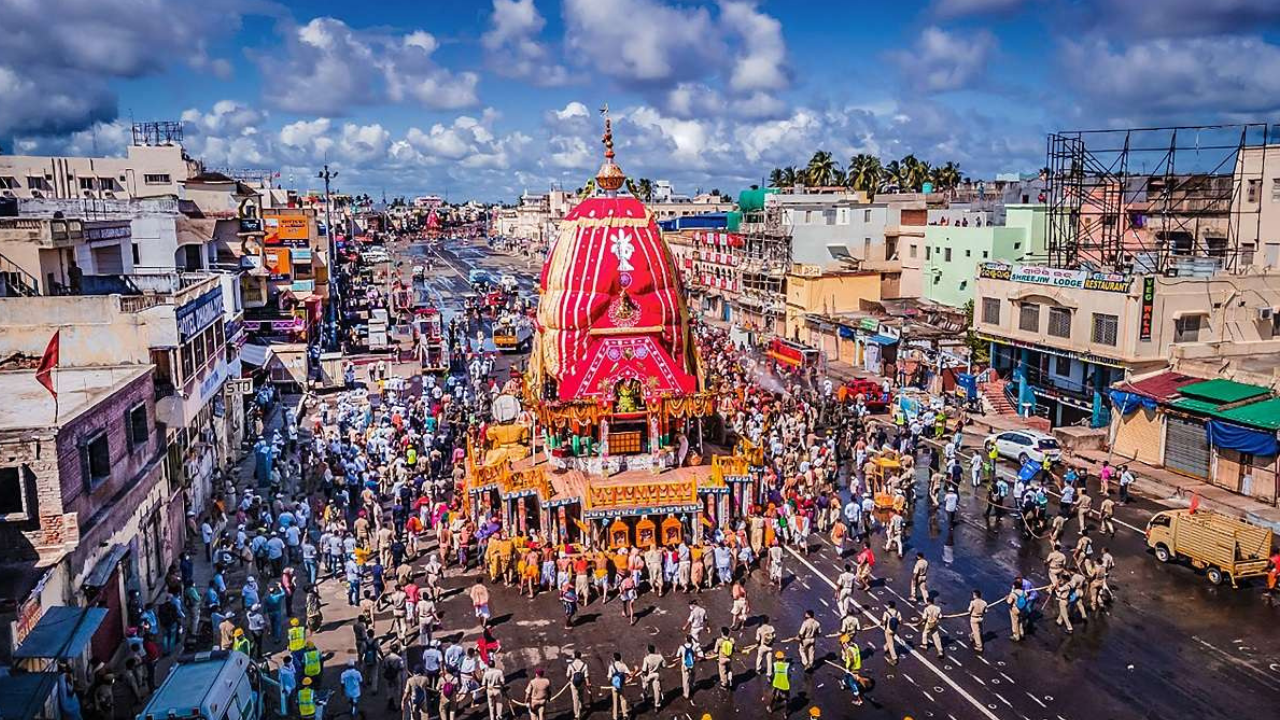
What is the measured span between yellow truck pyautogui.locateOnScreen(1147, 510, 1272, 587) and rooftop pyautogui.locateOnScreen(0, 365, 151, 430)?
88.0ft

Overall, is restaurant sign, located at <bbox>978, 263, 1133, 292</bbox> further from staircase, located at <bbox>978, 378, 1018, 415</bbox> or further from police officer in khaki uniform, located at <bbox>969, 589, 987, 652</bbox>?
police officer in khaki uniform, located at <bbox>969, 589, 987, 652</bbox>

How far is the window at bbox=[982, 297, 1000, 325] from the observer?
44.2 meters

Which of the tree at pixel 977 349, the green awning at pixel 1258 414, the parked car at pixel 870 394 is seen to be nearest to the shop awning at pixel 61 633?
the green awning at pixel 1258 414

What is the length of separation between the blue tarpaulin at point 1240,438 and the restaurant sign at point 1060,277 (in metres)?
7.05

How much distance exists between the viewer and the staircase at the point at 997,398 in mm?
43219

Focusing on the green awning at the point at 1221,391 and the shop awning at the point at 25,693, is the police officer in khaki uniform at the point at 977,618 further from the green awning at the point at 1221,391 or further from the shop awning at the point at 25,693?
the shop awning at the point at 25,693

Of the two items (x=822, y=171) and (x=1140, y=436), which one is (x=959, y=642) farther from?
(x=822, y=171)

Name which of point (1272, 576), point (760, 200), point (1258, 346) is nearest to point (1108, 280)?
point (1258, 346)

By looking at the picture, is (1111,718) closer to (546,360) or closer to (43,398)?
(546,360)

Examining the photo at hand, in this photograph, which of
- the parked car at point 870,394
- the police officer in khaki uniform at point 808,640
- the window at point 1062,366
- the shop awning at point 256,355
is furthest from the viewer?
the shop awning at point 256,355

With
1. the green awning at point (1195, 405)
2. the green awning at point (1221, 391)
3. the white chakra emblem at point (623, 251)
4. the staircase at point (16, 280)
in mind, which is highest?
the white chakra emblem at point (623, 251)

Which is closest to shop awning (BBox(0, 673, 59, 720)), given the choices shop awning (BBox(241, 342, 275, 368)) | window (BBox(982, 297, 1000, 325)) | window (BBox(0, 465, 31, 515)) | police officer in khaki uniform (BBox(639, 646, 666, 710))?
window (BBox(0, 465, 31, 515))

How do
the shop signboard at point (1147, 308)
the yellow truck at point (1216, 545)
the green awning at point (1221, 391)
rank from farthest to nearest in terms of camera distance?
1. the shop signboard at point (1147, 308)
2. the green awning at point (1221, 391)
3. the yellow truck at point (1216, 545)

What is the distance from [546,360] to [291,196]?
2683 inches
